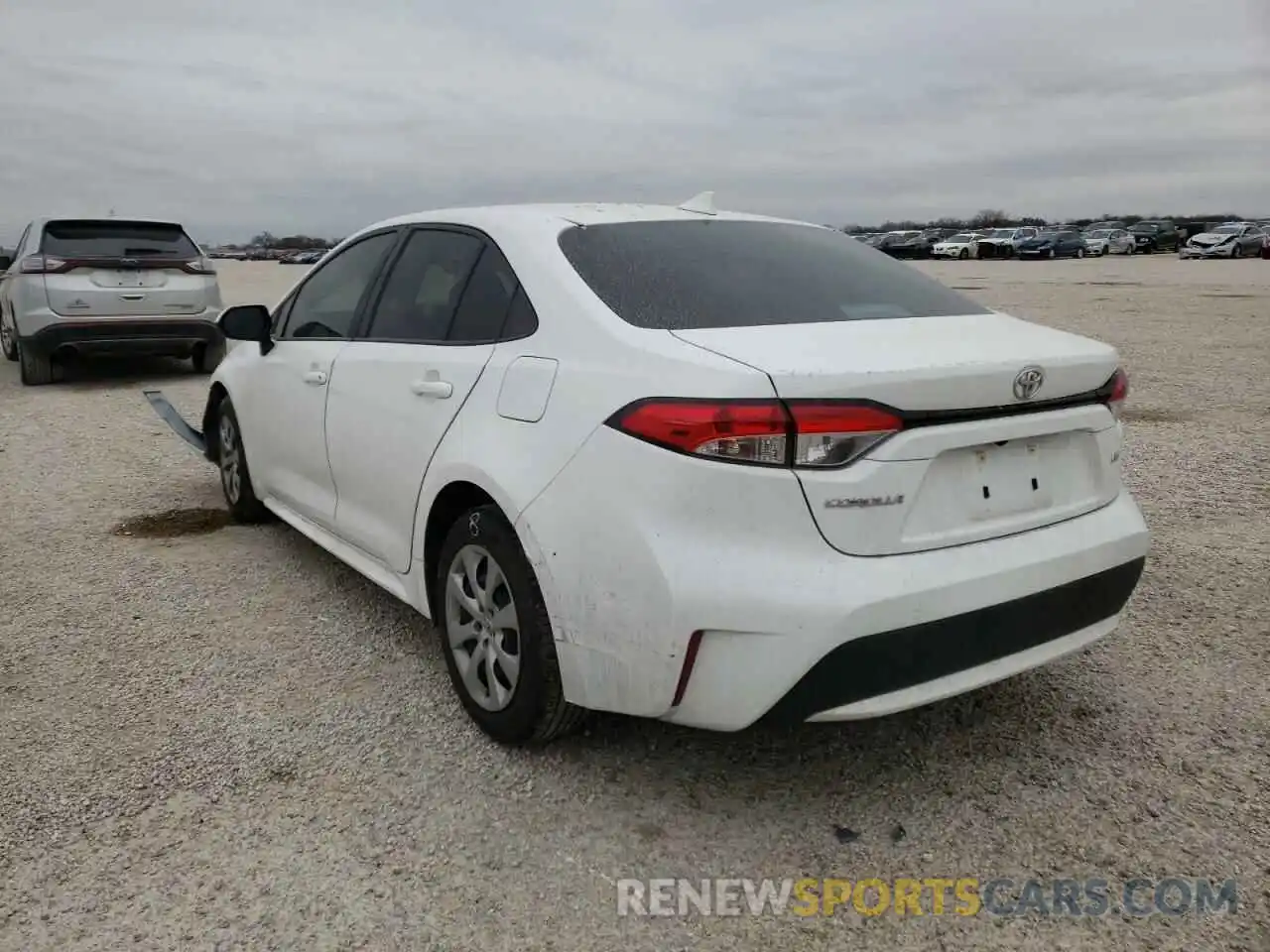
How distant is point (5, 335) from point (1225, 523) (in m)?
12.2

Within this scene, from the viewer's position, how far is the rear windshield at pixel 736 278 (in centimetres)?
271

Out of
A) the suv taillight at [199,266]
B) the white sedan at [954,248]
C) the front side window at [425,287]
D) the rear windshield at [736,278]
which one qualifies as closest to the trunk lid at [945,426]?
the rear windshield at [736,278]

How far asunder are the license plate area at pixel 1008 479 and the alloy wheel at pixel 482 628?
1.22 m

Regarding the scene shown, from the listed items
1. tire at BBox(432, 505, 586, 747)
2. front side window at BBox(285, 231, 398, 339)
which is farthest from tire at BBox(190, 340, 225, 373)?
tire at BBox(432, 505, 586, 747)

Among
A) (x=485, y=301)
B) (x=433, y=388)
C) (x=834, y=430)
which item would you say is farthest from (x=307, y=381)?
(x=834, y=430)

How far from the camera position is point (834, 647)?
2.24 m

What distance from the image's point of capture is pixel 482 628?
2.93 metres

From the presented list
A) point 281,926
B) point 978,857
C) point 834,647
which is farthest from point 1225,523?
point 281,926

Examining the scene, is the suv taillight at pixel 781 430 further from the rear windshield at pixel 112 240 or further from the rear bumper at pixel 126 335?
the rear windshield at pixel 112 240

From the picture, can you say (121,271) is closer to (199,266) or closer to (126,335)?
(126,335)

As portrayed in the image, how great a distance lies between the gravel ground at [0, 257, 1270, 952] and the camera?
223 centimetres

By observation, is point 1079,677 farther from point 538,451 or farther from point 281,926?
point 281,926

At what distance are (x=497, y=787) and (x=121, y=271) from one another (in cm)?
872

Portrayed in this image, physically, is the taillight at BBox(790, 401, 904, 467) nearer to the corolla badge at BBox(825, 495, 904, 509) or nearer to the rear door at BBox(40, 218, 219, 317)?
the corolla badge at BBox(825, 495, 904, 509)
